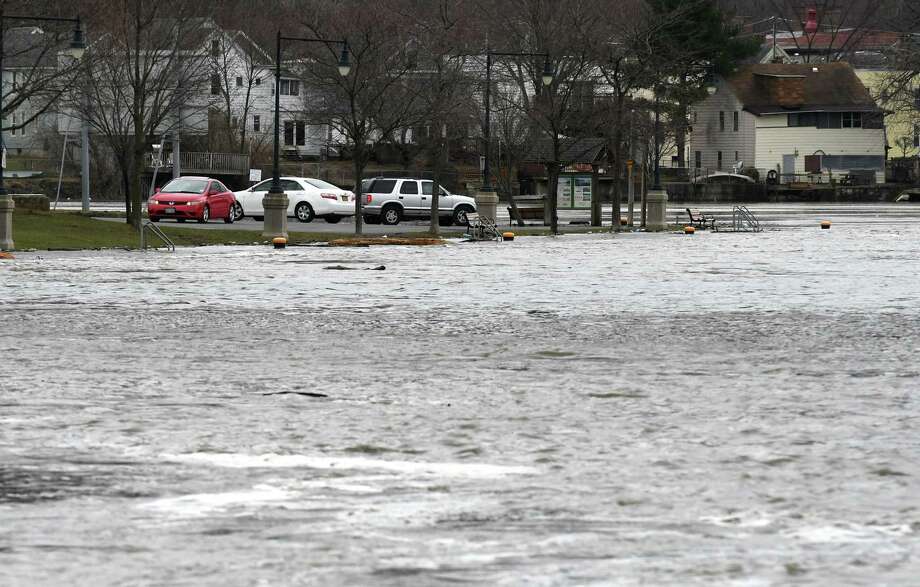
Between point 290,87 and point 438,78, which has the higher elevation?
point 290,87

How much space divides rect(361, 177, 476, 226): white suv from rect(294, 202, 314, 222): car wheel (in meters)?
1.86

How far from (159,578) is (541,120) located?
5099 centimetres

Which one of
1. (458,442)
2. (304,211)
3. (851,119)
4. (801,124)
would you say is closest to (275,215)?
(304,211)

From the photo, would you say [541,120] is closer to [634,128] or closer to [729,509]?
[634,128]

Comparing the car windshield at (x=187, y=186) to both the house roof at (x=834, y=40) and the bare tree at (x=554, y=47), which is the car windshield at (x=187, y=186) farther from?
the house roof at (x=834, y=40)

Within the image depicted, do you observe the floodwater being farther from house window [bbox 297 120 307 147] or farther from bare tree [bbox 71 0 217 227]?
house window [bbox 297 120 307 147]

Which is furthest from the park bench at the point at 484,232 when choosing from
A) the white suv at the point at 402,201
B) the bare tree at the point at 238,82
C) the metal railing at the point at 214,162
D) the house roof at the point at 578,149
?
the bare tree at the point at 238,82

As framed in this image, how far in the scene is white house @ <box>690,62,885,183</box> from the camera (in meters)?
102

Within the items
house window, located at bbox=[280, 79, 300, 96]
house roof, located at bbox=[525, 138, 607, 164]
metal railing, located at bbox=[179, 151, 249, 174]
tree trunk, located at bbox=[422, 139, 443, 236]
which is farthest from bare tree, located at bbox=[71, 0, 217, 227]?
house window, located at bbox=[280, 79, 300, 96]

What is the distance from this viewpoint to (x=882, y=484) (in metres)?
7.10

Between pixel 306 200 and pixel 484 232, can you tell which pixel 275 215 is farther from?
pixel 306 200

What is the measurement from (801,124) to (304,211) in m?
55.1

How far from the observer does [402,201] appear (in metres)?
55.4

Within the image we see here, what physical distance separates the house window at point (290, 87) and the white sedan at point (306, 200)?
49.4 m
